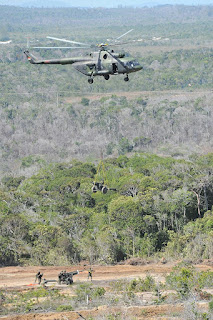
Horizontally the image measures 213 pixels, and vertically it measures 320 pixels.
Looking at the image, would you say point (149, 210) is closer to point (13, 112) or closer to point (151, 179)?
point (151, 179)

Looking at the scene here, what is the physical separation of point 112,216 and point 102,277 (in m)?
8.34

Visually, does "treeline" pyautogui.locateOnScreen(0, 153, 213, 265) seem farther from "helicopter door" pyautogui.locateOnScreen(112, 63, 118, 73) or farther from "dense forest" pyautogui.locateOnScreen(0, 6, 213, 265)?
"helicopter door" pyautogui.locateOnScreen(112, 63, 118, 73)

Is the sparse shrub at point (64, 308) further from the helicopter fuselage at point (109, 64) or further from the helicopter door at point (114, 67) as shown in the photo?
the helicopter door at point (114, 67)

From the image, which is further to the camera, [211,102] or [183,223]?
[211,102]

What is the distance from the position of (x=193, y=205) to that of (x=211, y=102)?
58216 mm

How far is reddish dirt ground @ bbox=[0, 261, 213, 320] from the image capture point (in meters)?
28.6

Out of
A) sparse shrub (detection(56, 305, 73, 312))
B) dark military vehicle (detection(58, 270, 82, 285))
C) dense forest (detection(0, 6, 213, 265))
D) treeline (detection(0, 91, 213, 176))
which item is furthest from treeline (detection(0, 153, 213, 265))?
treeline (detection(0, 91, 213, 176))

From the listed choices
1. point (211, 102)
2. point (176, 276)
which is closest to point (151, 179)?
point (176, 276)

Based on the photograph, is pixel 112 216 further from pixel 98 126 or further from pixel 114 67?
pixel 98 126

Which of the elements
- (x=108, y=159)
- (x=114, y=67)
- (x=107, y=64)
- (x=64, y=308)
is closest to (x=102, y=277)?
(x=64, y=308)

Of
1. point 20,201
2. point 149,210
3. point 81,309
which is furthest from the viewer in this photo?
point 20,201

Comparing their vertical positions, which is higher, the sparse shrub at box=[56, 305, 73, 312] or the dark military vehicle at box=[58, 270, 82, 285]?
the sparse shrub at box=[56, 305, 73, 312]

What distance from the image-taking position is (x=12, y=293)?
3297cm

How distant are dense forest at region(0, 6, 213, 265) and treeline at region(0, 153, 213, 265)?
0.09 m
